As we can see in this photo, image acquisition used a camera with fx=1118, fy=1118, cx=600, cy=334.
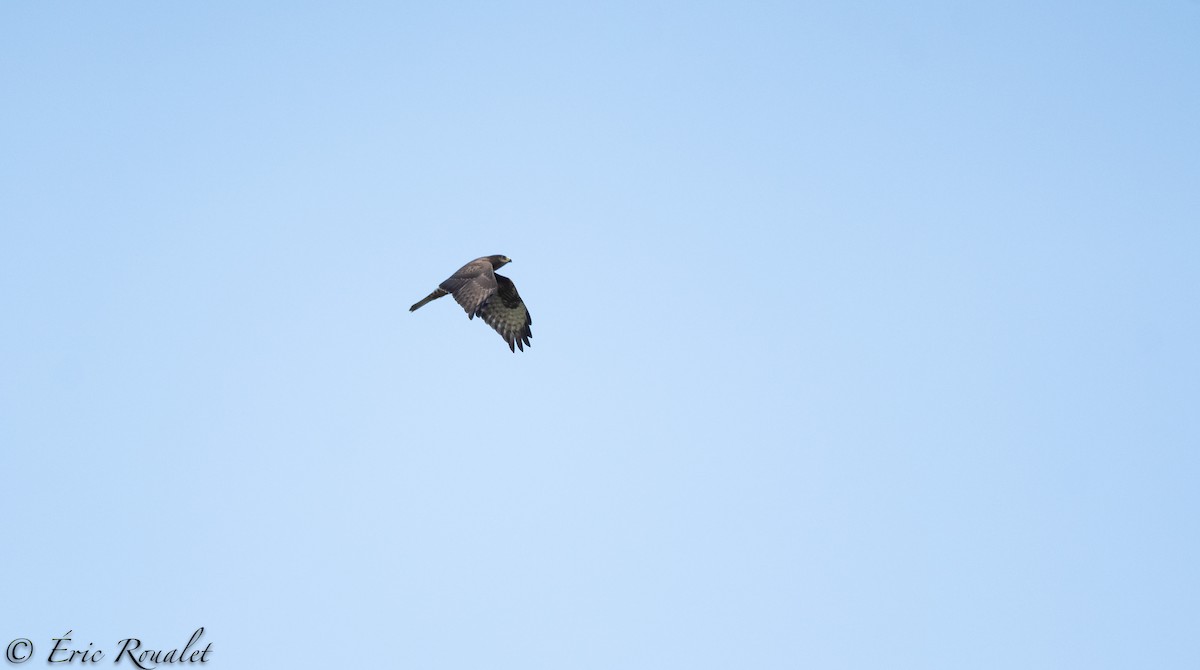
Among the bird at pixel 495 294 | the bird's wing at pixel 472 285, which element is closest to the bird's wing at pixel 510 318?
the bird at pixel 495 294

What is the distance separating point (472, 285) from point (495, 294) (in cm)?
244

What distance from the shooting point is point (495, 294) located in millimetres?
25266

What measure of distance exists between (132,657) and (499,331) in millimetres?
10207

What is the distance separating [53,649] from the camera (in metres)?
20.3

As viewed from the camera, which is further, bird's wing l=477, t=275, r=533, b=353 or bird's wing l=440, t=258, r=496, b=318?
bird's wing l=477, t=275, r=533, b=353

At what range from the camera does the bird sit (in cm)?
2288

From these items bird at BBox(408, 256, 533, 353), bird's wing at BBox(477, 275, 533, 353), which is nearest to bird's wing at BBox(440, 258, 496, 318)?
bird at BBox(408, 256, 533, 353)

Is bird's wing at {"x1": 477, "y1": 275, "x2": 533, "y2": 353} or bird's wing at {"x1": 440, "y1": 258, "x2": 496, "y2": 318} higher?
bird's wing at {"x1": 477, "y1": 275, "x2": 533, "y2": 353}

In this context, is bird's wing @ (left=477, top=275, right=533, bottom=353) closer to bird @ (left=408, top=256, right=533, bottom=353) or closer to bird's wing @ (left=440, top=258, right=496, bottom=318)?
bird @ (left=408, top=256, right=533, bottom=353)

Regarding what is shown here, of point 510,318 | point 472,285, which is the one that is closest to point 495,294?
point 510,318

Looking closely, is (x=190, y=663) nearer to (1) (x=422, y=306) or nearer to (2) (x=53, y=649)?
(2) (x=53, y=649)

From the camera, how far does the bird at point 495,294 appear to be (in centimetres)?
2288

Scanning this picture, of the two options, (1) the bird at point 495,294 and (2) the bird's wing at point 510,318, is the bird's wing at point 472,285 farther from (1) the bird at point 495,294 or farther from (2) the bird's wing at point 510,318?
(2) the bird's wing at point 510,318

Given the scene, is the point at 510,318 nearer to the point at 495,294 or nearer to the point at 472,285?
the point at 495,294
